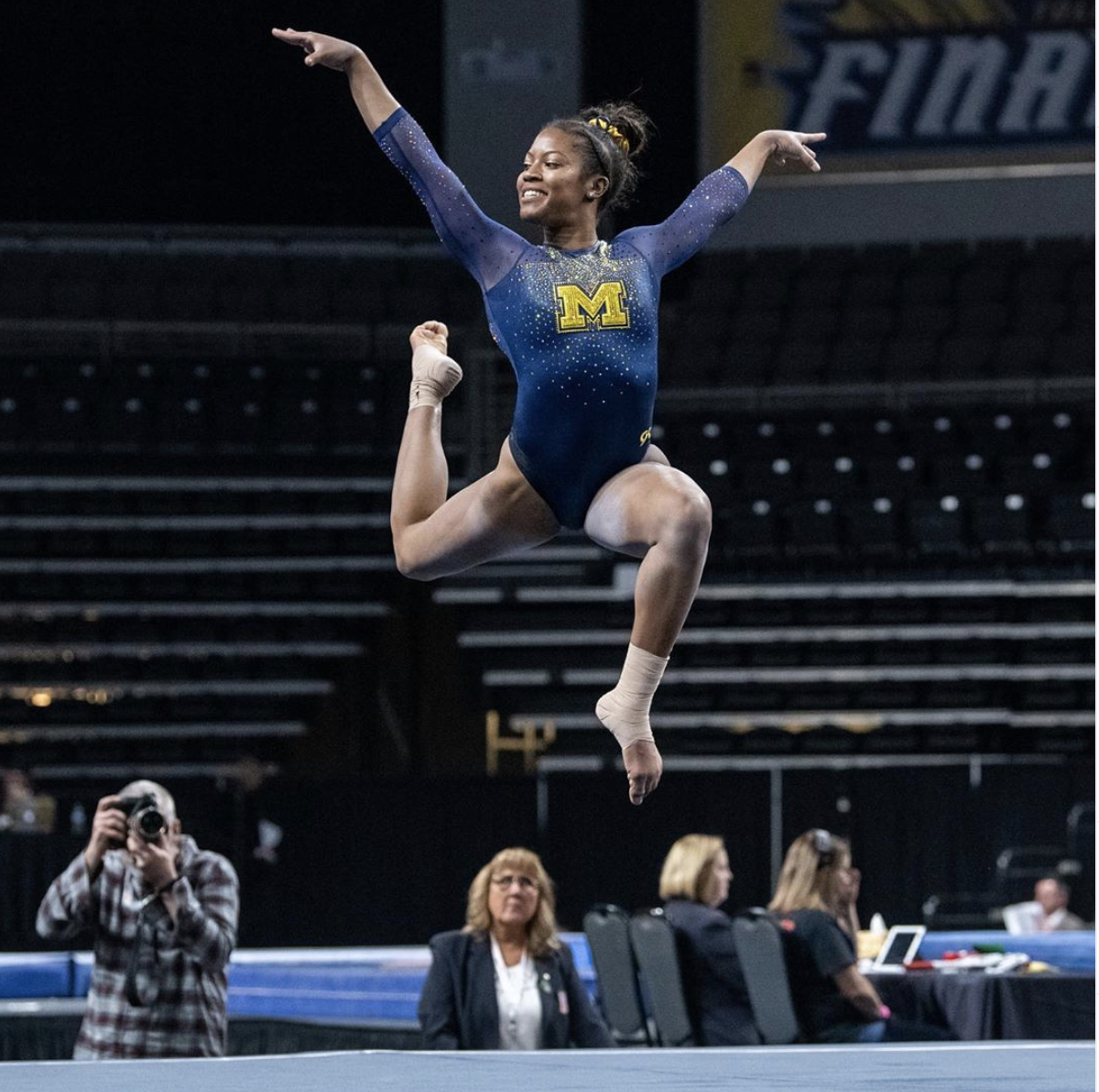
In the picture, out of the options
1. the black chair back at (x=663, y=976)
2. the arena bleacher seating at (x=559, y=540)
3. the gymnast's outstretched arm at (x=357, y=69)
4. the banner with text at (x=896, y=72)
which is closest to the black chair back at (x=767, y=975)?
the black chair back at (x=663, y=976)

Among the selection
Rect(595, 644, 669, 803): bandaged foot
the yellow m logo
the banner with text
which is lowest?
Rect(595, 644, 669, 803): bandaged foot

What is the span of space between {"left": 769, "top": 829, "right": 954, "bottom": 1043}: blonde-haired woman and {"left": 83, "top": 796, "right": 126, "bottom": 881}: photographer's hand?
233 cm

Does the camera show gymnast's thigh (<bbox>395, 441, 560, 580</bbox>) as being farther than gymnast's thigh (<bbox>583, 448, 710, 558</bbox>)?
Yes

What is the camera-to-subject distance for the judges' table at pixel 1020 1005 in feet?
20.8

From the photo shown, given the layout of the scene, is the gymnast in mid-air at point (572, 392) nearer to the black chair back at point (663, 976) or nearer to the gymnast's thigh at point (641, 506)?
the gymnast's thigh at point (641, 506)

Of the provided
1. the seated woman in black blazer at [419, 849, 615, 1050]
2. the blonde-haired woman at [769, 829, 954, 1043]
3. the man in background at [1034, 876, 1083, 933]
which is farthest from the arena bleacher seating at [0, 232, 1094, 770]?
the seated woman in black blazer at [419, 849, 615, 1050]

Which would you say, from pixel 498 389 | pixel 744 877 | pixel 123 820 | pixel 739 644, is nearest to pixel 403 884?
pixel 744 877

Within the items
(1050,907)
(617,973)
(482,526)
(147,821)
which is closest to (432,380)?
(482,526)

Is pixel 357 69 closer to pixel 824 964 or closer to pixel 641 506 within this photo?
pixel 641 506

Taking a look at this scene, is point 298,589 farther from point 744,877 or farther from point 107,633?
point 744,877

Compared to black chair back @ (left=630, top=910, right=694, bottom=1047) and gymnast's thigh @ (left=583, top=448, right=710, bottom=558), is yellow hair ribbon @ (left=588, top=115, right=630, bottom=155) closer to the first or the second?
gymnast's thigh @ (left=583, top=448, right=710, bottom=558)

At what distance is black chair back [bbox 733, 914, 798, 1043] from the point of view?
5926 millimetres

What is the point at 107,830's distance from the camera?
472 cm

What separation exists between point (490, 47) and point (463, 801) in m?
7.36
